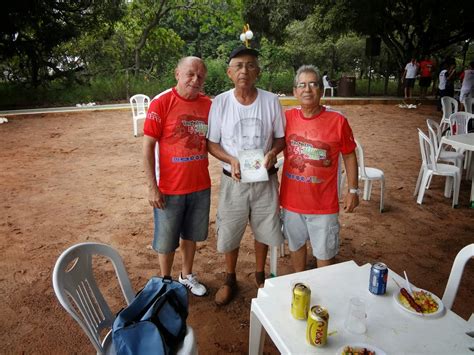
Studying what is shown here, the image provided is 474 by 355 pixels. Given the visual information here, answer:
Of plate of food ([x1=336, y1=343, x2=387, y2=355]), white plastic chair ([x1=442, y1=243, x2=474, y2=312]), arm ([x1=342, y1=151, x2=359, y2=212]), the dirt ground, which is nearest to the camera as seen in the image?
plate of food ([x1=336, y1=343, x2=387, y2=355])

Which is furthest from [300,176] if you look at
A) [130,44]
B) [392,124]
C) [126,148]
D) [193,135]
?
[130,44]

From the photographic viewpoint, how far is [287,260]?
11.7 ft

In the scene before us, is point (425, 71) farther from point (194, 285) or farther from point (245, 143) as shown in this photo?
point (194, 285)

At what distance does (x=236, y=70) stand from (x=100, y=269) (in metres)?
2.26

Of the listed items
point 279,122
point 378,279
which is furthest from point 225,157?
point 378,279

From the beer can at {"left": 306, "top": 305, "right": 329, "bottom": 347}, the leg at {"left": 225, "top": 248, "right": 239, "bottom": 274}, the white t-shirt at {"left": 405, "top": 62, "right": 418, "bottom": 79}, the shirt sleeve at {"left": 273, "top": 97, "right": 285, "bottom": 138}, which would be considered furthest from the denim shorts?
the white t-shirt at {"left": 405, "top": 62, "right": 418, "bottom": 79}

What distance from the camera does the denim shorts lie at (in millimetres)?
2584

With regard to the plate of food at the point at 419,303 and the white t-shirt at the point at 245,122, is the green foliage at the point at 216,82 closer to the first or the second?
the white t-shirt at the point at 245,122

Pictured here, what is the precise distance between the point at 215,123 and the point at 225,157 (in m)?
0.25

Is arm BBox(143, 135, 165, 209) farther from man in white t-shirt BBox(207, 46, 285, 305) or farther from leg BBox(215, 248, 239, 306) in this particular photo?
leg BBox(215, 248, 239, 306)

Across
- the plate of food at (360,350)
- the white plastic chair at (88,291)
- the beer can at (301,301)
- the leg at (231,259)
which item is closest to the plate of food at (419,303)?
the plate of food at (360,350)

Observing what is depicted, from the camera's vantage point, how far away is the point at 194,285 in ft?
9.89

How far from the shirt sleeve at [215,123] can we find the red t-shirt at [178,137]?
4 centimetres

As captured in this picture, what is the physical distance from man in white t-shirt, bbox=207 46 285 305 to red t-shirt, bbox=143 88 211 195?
0.09 meters
